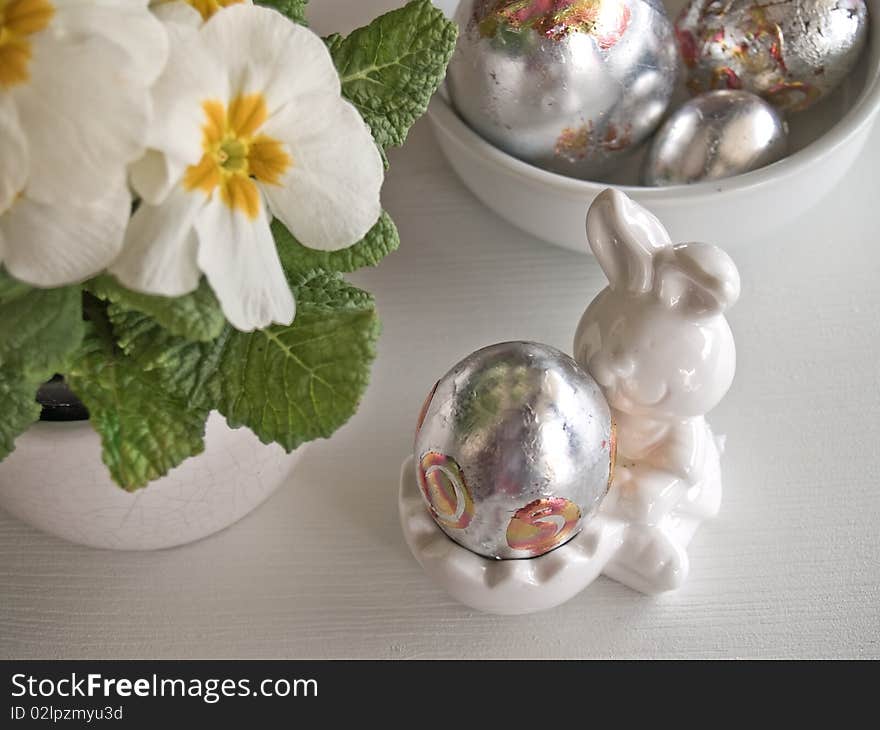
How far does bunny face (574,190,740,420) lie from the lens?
392 millimetres

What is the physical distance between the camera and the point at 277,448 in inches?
17.5

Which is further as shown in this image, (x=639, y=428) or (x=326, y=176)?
(x=639, y=428)

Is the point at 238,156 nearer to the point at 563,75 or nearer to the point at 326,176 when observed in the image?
the point at 326,176

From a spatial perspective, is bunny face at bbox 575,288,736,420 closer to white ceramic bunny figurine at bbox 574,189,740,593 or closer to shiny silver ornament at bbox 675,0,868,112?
white ceramic bunny figurine at bbox 574,189,740,593

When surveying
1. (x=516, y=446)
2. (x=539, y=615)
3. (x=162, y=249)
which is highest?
(x=162, y=249)

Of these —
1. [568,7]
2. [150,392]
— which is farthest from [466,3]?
[150,392]

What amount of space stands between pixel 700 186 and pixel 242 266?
0.88ft

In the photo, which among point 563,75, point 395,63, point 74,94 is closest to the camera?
point 74,94

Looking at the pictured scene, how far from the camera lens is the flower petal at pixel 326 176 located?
31cm

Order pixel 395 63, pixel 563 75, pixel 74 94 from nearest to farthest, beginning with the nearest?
pixel 74 94 < pixel 395 63 < pixel 563 75

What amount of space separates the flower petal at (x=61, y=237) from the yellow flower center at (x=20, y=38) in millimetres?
30

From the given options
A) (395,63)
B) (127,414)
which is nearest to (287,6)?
(395,63)

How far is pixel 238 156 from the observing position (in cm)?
30
